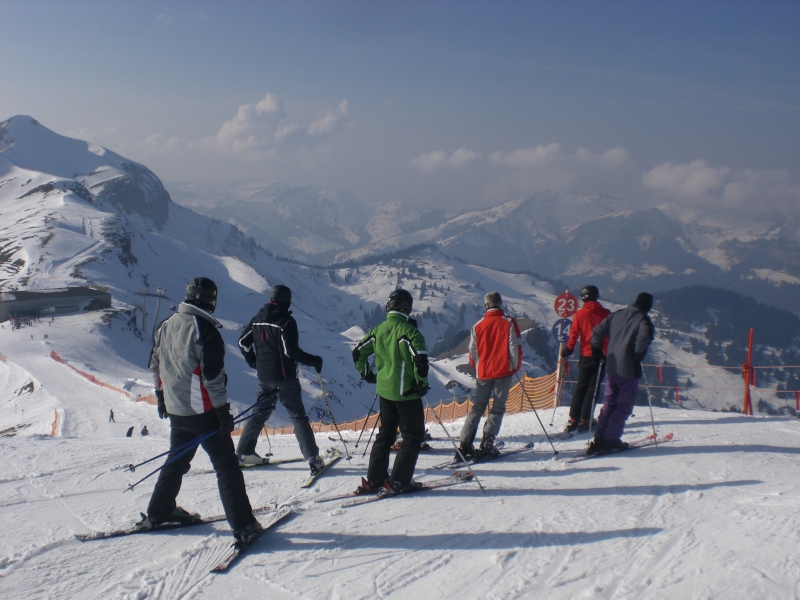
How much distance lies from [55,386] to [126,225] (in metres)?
112

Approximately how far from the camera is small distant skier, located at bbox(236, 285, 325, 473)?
6.60m

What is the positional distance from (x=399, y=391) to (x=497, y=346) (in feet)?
6.29

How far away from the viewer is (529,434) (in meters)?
8.86

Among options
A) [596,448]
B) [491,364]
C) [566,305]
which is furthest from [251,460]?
[566,305]

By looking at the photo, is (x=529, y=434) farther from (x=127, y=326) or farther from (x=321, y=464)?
(x=127, y=326)

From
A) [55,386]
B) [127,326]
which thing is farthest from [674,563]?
[127,326]

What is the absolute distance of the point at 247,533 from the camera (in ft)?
14.7

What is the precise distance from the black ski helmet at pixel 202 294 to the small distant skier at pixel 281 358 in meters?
1.89

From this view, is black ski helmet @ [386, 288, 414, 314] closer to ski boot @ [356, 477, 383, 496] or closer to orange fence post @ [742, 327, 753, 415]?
ski boot @ [356, 477, 383, 496]

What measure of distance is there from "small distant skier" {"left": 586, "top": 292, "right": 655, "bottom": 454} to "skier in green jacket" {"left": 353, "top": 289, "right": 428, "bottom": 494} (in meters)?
2.77

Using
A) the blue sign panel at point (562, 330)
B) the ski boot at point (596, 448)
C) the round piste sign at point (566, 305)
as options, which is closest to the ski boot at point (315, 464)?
the ski boot at point (596, 448)

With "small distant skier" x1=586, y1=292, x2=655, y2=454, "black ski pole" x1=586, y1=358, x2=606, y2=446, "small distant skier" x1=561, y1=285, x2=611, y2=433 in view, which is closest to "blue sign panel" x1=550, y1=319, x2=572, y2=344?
"small distant skier" x1=561, y1=285, x2=611, y2=433

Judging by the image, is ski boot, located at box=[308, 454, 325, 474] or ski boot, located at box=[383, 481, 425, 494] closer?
ski boot, located at box=[383, 481, 425, 494]

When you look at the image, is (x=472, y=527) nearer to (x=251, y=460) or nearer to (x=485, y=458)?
(x=485, y=458)
